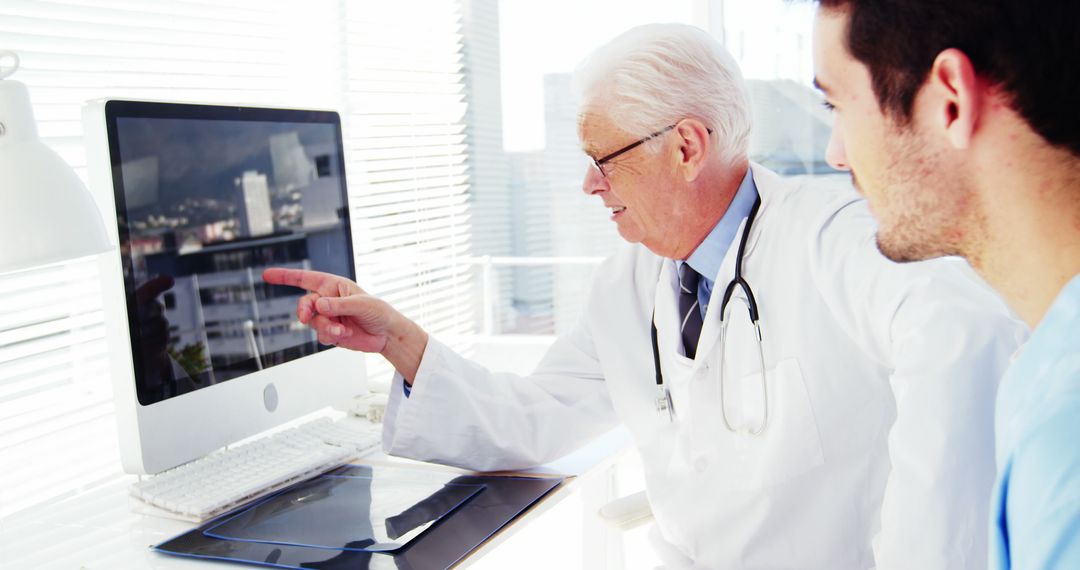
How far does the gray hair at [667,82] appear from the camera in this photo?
1.37m

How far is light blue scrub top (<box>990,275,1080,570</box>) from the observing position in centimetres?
46

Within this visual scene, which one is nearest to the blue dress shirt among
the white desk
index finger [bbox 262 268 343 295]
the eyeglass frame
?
the eyeglass frame

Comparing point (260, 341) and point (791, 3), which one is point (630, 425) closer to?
point (260, 341)

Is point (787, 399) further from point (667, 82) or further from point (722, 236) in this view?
point (667, 82)

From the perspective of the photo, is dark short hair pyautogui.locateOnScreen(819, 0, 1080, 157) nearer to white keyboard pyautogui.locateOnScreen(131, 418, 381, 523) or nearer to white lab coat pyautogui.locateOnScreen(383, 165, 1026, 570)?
white lab coat pyautogui.locateOnScreen(383, 165, 1026, 570)

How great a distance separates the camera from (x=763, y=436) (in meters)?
1.32

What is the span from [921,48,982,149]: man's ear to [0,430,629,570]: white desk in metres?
0.72

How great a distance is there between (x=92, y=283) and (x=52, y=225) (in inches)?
27.8

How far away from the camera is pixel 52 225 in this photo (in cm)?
108

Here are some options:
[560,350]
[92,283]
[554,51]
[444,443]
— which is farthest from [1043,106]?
[554,51]

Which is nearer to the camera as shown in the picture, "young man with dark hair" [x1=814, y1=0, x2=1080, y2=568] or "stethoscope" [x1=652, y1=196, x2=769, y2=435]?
"young man with dark hair" [x1=814, y1=0, x2=1080, y2=568]

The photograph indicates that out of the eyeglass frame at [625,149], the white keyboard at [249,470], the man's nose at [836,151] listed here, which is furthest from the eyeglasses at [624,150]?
the white keyboard at [249,470]

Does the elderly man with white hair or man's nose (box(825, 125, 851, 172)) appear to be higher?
man's nose (box(825, 125, 851, 172))

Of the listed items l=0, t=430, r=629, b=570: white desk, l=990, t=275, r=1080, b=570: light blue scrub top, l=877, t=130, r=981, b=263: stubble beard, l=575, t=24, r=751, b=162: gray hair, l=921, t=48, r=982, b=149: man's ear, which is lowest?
l=0, t=430, r=629, b=570: white desk
